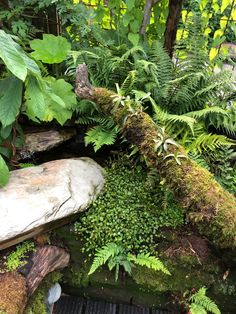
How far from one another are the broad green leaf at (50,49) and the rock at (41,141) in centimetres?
71

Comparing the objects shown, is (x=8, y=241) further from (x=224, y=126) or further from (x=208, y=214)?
(x=224, y=126)

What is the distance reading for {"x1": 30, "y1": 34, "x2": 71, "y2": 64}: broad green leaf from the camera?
122 inches

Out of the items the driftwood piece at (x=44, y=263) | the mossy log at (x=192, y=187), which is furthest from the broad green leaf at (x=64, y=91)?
the driftwood piece at (x=44, y=263)

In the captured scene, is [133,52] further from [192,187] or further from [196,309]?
[196,309]

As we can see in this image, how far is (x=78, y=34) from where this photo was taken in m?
3.70

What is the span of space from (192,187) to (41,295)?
149 centimetres

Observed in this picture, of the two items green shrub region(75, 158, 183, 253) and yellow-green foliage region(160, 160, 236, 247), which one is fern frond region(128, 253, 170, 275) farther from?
yellow-green foliage region(160, 160, 236, 247)

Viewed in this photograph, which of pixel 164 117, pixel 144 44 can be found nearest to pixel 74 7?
pixel 144 44

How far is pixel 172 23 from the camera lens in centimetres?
395

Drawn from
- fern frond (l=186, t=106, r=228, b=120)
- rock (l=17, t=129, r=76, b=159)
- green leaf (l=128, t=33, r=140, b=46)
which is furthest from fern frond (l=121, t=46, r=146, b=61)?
rock (l=17, t=129, r=76, b=159)

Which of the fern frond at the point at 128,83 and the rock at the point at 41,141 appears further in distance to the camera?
the rock at the point at 41,141

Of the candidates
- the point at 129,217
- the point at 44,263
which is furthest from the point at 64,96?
the point at 44,263

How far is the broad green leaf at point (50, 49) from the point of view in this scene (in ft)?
10.2

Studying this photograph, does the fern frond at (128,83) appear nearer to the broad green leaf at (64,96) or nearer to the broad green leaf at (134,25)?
Result: the broad green leaf at (64,96)
